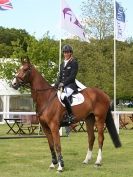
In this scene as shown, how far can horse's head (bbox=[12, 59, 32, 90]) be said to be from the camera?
10070mm

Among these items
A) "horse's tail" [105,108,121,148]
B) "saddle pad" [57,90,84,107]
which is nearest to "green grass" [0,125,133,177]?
"horse's tail" [105,108,121,148]

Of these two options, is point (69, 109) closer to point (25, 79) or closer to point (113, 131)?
point (25, 79)

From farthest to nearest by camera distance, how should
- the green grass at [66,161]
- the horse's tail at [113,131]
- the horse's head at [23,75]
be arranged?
the horse's tail at [113,131] → the horse's head at [23,75] → the green grass at [66,161]

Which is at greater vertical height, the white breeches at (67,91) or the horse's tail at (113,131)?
the white breeches at (67,91)

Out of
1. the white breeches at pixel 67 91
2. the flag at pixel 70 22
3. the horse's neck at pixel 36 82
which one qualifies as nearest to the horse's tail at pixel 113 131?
the white breeches at pixel 67 91

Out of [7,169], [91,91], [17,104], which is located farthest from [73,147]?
[17,104]

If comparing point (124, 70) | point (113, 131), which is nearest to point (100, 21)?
point (124, 70)

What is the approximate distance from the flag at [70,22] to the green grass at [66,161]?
5905 mm

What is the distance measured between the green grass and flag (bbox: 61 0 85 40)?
5.90 metres

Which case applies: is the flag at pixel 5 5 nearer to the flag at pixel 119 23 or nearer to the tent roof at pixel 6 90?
the flag at pixel 119 23

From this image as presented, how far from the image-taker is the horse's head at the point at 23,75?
1007 centimetres

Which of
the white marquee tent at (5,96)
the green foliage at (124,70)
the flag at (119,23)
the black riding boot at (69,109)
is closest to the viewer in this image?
the black riding boot at (69,109)

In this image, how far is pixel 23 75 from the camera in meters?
10.1

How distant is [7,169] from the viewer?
32.6ft
